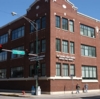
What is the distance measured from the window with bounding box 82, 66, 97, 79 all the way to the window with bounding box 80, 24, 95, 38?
21.5 ft

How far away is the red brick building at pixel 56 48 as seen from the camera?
35.1 m

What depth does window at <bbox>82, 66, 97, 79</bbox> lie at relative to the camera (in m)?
40.2

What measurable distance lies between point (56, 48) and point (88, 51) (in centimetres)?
919

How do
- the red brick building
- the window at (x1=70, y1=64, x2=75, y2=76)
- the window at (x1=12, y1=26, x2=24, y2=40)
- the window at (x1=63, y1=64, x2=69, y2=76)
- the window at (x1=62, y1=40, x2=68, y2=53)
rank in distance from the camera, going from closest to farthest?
1. the red brick building
2. the window at (x1=63, y1=64, x2=69, y2=76)
3. the window at (x1=62, y1=40, x2=68, y2=53)
4. the window at (x1=70, y1=64, x2=75, y2=76)
5. the window at (x1=12, y1=26, x2=24, y2=40)

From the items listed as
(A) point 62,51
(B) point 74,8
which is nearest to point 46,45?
(A) point 62,51

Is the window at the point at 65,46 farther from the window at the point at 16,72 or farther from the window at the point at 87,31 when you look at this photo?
the window at the point at 16,72

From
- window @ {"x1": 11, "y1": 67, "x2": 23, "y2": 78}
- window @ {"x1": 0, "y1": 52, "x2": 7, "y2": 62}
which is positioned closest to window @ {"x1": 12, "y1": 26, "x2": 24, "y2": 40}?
window @ {"x1": 0, "y1": 52, "x2": 7, "y2": 62}

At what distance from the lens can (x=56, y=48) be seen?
35.7 m

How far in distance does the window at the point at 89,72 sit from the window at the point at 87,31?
6.55 meters

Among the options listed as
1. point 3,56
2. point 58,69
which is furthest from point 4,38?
point 58,69

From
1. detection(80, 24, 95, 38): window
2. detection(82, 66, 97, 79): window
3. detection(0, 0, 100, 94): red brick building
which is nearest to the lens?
detection(0, 0, 100, 94): red brick building

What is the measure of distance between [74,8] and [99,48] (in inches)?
423

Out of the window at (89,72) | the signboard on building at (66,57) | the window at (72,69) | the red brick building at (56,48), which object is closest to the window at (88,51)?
the red brick building at (56,48)

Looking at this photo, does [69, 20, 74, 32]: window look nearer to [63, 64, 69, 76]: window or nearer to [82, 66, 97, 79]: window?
[63, 64, 69, 76]: window
